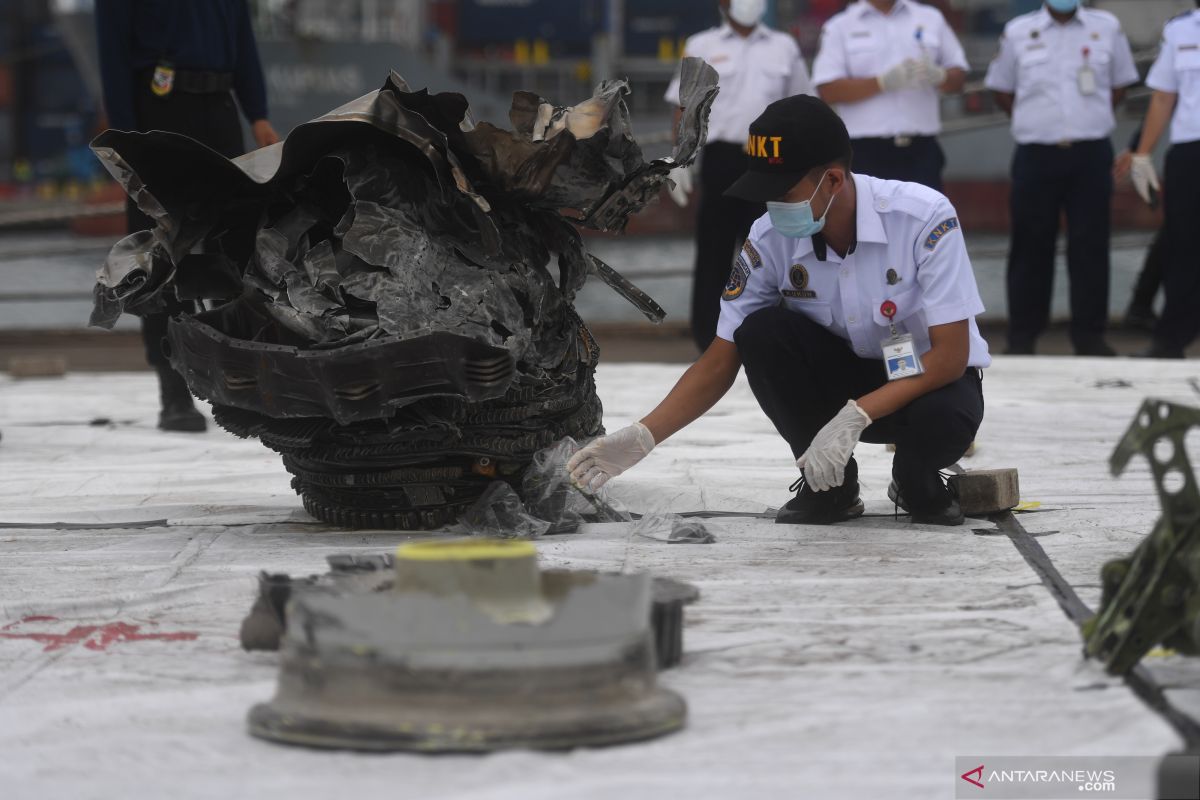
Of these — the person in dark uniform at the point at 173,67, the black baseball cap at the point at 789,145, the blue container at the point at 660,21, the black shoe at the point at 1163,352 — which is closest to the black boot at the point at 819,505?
the black baseball cap at the point at 789,145

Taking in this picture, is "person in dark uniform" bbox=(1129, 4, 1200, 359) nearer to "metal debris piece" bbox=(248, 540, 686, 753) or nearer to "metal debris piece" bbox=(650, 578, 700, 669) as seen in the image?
"metal debris piece" bbox=(650, 578, 700, 669)

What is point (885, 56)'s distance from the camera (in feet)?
19.6

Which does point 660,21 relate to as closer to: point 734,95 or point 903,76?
point 734,95

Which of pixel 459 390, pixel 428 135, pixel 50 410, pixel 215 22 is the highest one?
pixel 215 22

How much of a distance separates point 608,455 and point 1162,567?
126 cm

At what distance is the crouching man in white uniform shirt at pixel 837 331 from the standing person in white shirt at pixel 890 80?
119 inches

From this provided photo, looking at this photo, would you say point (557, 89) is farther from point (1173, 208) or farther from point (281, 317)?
point (281, 317)

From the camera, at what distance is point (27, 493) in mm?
3633

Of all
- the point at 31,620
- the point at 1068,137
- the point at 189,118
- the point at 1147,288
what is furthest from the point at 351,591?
the point at 1147,288

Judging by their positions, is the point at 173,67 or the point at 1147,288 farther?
the point at 1147,288

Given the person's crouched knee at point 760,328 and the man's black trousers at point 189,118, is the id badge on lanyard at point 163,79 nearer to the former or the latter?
the man's black trousers at point 189,118

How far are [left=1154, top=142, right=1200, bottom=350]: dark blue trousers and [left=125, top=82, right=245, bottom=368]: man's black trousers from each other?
12.6 ft

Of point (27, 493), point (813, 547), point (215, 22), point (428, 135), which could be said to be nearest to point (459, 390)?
point (428, 135)

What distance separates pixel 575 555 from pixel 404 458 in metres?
0.43
